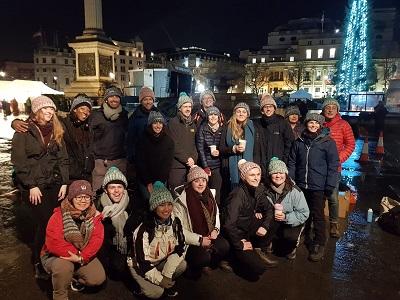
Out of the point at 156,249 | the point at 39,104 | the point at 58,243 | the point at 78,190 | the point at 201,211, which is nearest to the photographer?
the point at 58,243

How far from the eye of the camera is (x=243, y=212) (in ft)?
14.0

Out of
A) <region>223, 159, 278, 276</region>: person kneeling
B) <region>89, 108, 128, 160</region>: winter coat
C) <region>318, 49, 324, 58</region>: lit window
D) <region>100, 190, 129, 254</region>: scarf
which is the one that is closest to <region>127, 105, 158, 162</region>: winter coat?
<region>89, 108, 128, 160</region>: winter coat

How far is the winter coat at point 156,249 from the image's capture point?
3.69 metres

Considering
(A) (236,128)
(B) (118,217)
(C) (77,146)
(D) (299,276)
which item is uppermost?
(A) (236,128)

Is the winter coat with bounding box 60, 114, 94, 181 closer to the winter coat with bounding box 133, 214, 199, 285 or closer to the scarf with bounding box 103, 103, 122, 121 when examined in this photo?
the scarf with bounding box 103, 103, 122, 121

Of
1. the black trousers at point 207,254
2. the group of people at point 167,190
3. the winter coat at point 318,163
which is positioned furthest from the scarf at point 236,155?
the black trousers at point 207,254

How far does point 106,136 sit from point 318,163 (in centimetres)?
321

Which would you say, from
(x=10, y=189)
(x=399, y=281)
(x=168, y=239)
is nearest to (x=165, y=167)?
(x=168, y=239)

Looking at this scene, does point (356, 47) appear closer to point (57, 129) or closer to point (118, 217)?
point (118, 217)

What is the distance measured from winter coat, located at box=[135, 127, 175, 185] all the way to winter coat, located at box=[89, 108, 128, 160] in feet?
1.46

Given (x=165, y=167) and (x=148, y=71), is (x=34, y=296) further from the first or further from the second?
(x=148, y=71)

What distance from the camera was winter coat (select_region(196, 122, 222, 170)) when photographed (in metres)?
5.34

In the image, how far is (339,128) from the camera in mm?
5398

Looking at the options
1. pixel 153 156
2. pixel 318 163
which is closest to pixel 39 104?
pixel 153 156
